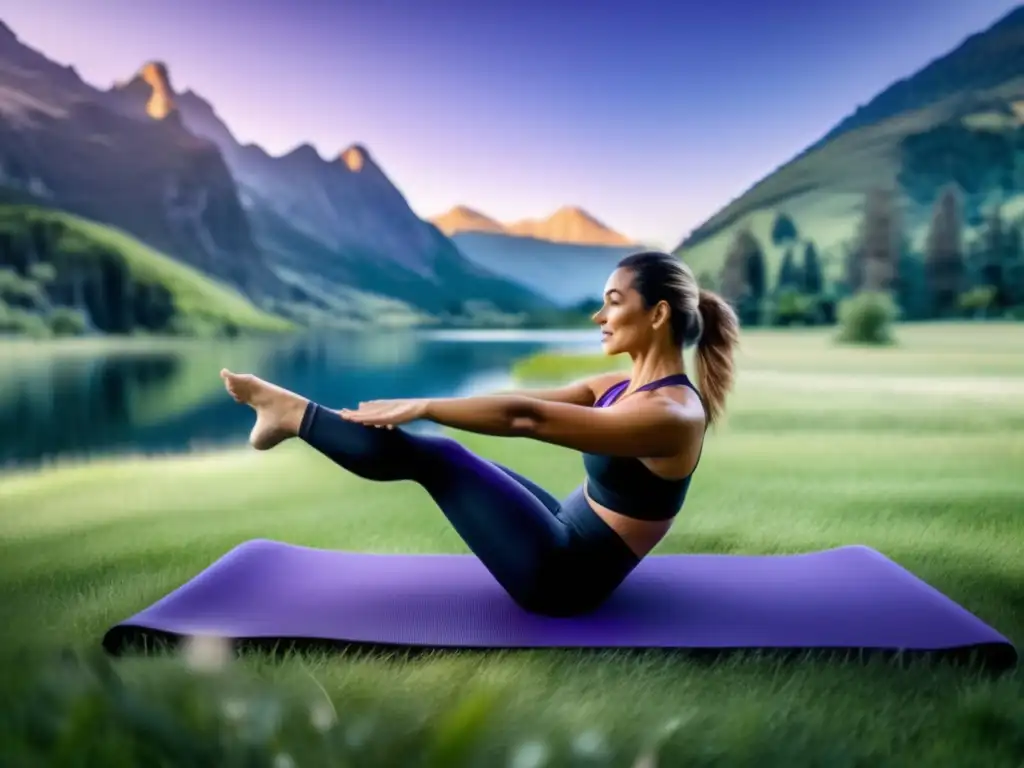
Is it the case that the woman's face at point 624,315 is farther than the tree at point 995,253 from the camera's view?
No

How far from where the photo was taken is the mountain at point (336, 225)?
4.46m

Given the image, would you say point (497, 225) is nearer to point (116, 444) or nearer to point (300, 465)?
point (300, 465)

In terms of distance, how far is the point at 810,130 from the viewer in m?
4.21

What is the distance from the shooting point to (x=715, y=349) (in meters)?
1.62

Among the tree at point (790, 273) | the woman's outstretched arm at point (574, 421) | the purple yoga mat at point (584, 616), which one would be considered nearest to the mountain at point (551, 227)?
the tree at point (790, 273)

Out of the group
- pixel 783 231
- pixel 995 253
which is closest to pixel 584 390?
pixel 783 231

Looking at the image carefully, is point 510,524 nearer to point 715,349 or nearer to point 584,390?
point 584,390

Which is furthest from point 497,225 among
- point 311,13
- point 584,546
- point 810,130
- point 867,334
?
point 584,546

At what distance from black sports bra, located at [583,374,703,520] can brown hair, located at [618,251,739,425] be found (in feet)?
0.25

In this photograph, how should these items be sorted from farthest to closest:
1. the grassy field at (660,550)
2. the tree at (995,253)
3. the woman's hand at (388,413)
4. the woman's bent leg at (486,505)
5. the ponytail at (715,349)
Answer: the tree at (995,253), the ponytail at (715,349), the woman's bent leg at (486,505), the woman's hand at (388,413), the grassy field at (660,550)

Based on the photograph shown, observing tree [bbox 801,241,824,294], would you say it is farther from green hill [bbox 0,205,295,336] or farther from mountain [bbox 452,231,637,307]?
green hill [bbox 0,205,295,336]

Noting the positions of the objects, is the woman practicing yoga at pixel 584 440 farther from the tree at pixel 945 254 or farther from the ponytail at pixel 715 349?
the tree at pixel 945 254

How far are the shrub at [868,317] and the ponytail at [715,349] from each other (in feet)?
10.9

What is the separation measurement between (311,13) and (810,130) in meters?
2.42
